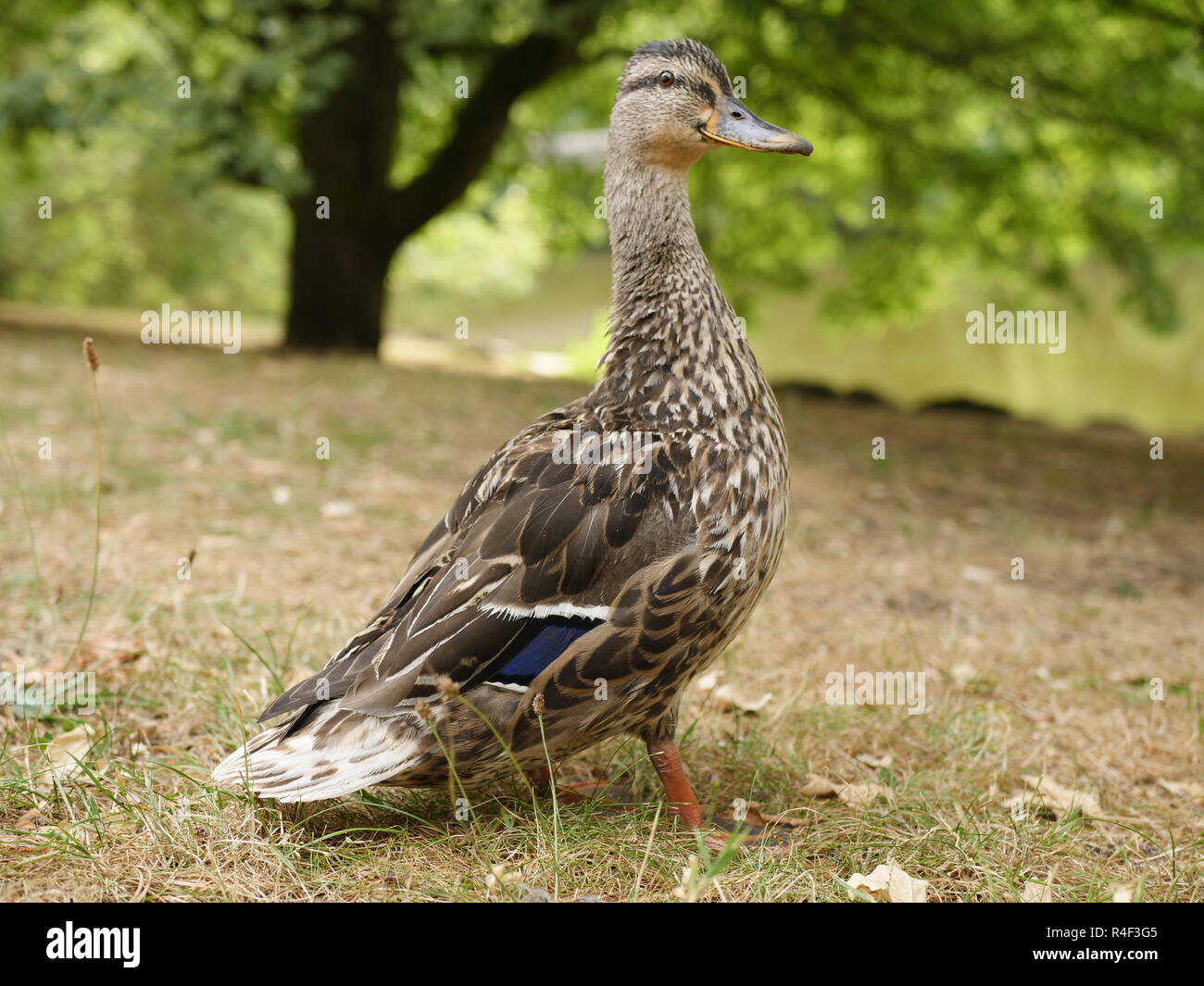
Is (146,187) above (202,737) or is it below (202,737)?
above

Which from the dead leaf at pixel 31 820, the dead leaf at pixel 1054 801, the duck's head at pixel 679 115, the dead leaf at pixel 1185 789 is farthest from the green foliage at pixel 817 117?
the dead leaf at pixel 31 820

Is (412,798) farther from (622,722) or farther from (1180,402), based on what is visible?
(1180,402)

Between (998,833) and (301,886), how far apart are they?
1.60m

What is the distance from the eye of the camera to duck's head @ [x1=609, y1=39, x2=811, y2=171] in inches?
115

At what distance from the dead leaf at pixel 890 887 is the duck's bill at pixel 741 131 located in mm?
1751


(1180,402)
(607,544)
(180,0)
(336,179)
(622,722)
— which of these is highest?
(180,0)

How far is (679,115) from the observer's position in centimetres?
293

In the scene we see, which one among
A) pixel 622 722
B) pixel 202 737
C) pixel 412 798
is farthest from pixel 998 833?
pixel 202 737

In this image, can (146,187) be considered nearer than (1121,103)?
No

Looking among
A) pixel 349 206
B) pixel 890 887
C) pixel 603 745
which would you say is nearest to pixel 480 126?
pixel 349 206

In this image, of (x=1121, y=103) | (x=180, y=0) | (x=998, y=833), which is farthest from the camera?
(x=180, y=0)

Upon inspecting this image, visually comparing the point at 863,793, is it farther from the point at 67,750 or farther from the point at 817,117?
the point at 817,117

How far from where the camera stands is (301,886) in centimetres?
221
